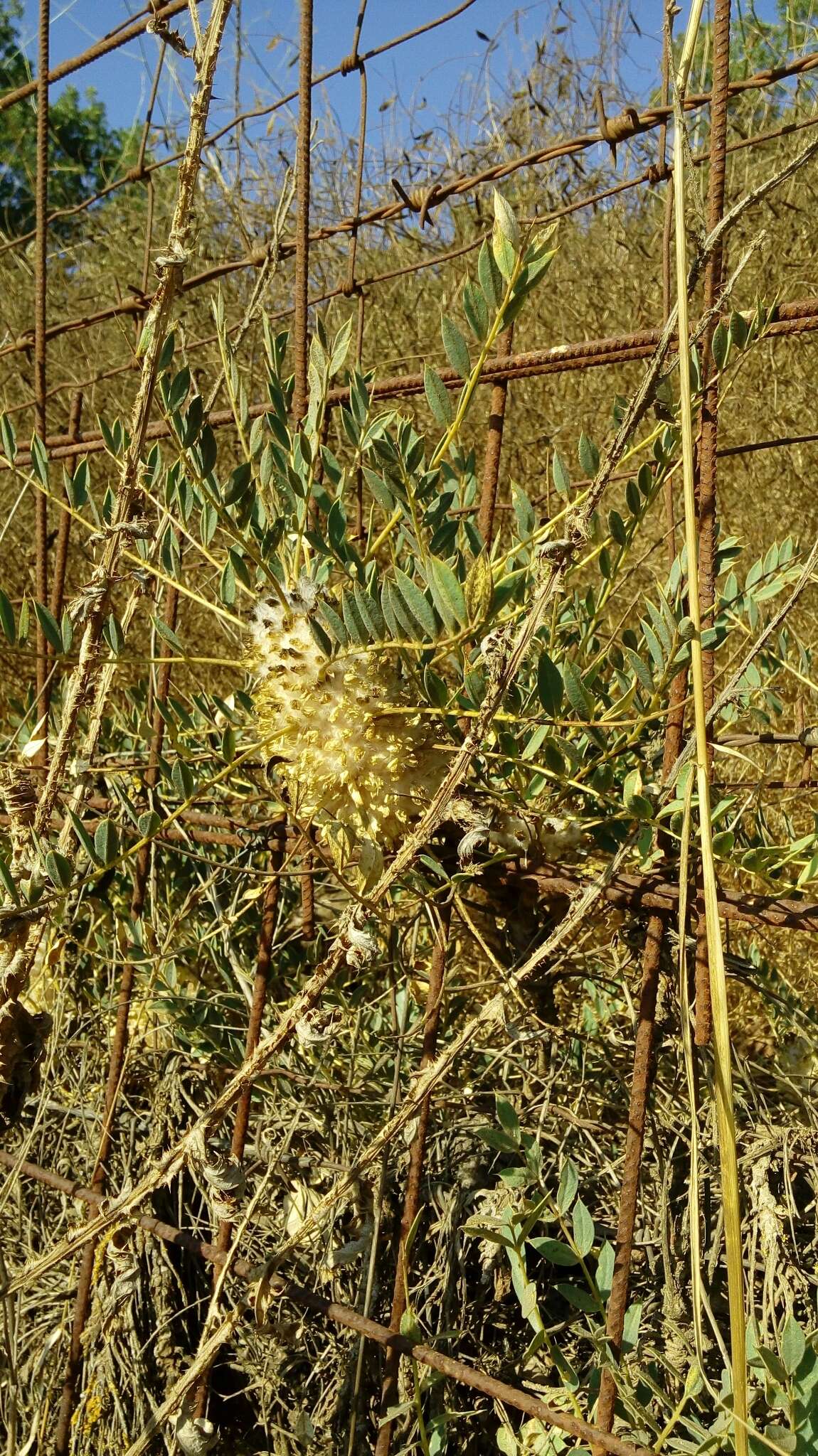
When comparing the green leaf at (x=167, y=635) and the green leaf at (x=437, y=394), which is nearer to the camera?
the green leaf at (x=437, y=394)

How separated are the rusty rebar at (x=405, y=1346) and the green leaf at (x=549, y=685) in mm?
416

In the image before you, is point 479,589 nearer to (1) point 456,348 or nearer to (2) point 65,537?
(1) point 456,348

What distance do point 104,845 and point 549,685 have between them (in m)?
0.34

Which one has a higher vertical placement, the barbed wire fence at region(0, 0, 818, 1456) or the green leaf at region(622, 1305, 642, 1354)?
the barbed wire fence at region(0, 0, 818, 1456)

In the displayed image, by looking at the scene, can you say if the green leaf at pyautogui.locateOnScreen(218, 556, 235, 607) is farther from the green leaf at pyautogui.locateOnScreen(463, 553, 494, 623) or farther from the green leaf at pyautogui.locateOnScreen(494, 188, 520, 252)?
the green leaf at pyautogui.locateOnScreen(494, 188, 520, 252)

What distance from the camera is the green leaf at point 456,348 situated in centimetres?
68

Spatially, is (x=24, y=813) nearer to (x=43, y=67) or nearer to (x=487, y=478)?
(x=487, y=478)

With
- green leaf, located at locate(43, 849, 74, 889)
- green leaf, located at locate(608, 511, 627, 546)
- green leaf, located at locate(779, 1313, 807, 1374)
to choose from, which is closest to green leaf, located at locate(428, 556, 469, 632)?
green leaf, located at locate(608, 511, 627, 546)

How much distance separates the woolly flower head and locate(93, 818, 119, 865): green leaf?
5.1 inches

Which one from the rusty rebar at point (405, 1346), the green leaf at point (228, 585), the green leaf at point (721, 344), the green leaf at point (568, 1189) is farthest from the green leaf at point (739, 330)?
the rusty rebar at point (405, 1346)

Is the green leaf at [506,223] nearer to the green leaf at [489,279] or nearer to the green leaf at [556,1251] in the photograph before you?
the green leaf at [489,279]

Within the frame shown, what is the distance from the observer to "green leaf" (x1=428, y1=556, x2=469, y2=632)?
0.67 metres

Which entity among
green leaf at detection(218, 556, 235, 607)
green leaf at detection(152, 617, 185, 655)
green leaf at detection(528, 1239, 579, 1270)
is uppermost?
green leaf at detection(218, 556, 235, 607)

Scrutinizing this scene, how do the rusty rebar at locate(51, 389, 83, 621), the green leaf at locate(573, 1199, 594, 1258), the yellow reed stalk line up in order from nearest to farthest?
the yellow reed stalk, the green leaf at locate(573, 1199, 594, 1258), the rusty rebar at locate(51, 389, 83, 621)
